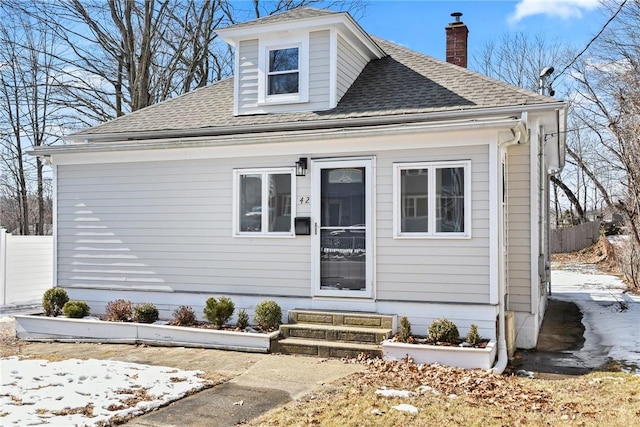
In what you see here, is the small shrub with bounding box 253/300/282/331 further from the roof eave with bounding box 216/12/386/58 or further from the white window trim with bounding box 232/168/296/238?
the roof eave with bounding box 216/12/386/58

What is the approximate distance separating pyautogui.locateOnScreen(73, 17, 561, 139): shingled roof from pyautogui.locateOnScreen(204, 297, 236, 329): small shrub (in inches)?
127

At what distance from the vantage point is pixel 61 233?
33.7ft

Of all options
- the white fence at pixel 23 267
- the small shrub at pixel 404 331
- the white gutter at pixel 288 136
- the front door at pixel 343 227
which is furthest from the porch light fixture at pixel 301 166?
the white fence at pixel 23 267

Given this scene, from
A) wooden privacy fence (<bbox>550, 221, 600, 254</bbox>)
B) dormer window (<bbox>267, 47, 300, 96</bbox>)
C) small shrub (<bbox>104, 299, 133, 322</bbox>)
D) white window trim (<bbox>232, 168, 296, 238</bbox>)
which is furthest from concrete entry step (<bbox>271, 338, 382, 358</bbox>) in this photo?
wooden privacy fence (<bbox>550, 221, 600, 254</bbox>)

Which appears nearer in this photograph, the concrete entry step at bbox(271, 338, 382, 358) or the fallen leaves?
the fallen leaves

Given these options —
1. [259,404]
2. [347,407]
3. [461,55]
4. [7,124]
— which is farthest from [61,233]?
[7,124]

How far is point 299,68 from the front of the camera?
33.4 feet

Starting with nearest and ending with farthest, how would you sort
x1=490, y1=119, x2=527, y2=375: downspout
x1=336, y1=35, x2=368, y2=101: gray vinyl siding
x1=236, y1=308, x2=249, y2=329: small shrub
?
1. x1=490, y1=119, x2=527, y2=375: downspout
2. x1=236, y1=308, x2=249, y2=329: small shrub
3. x1=336, y1=35, x2=368, y2=101: gray vinyl siding

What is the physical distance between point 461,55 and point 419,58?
170 centimetres

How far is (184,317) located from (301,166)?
3.08 meters

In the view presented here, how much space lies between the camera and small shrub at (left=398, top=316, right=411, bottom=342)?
7.54m

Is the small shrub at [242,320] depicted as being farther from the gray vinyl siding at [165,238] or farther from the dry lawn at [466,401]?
the dry lawn at [466,401]

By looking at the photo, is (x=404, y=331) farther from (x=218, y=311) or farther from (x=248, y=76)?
(x=248, y=76)

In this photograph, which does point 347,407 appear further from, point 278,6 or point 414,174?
point 278,6
